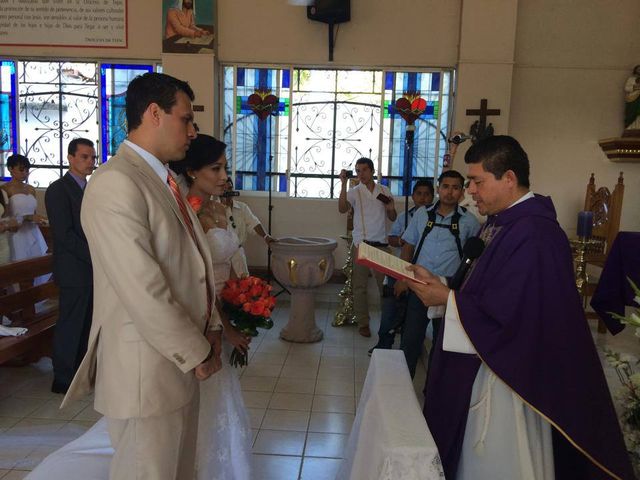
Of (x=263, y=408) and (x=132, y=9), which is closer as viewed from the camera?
(x=263, y=408)

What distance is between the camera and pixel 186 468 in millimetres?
1721

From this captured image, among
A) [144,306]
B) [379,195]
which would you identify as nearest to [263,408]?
[144,306]

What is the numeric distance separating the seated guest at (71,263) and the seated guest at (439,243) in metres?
2.03

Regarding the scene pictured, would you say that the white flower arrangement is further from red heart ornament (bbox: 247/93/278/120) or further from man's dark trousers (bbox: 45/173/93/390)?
red heart ornament (bbox: 247/93/278/120)

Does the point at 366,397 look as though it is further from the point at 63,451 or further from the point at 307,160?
the point at 307,160

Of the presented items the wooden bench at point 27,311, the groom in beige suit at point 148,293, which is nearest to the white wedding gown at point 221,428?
the groom in beige suit at point 148,293

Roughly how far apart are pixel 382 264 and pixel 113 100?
576cm

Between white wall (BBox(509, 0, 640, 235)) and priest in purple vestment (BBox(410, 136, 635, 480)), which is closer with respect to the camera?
priest in purple vestment (BBox(410, 136, 635, 480))

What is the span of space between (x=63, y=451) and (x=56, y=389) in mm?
1409

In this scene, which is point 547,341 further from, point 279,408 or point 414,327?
point 279,408

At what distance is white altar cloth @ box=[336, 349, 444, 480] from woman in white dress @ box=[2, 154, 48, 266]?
368 cm

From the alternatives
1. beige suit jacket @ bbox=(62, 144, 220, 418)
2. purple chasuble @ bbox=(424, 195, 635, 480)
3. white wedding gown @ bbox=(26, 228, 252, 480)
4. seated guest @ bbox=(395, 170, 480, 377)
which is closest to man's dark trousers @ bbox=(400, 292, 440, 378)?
seated guest @ bbox=(395, 170, 480, 377)

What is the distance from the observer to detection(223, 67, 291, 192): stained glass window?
6555 millimetres

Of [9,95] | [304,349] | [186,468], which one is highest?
[9,95]
